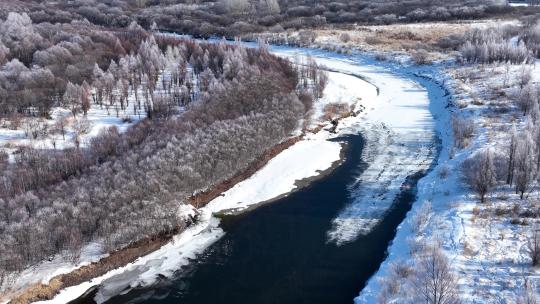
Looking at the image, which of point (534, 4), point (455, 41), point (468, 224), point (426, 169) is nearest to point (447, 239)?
point (468, 224)

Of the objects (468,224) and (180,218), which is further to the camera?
(180,218)

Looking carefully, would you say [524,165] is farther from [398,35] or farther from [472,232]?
[398,35]

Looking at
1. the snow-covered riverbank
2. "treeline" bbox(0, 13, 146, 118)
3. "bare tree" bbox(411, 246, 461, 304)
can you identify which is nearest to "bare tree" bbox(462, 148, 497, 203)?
the snow-covered riverbank

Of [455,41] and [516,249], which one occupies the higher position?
[455,41]

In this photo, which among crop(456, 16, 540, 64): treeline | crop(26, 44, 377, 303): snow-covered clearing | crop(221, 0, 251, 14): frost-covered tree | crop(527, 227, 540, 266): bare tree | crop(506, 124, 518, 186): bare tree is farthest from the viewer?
crop(221, 0, 251, 14): frost-covered tree

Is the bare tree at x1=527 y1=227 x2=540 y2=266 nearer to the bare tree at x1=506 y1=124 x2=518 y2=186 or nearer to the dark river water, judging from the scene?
the bare tree at x1=506 y1=124 x2=518 y2=186

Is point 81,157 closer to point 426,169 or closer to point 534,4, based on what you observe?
point 426,169

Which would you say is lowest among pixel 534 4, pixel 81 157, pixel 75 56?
pixel 81 157
